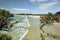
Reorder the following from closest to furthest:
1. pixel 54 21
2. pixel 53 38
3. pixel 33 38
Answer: pixel 33 38
pixel 53 38
pixel 54 21

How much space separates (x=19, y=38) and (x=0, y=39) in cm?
237

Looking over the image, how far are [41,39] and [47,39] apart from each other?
2.97 ft

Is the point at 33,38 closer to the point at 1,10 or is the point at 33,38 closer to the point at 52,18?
the point at 52,18

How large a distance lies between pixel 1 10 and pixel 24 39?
28.9m

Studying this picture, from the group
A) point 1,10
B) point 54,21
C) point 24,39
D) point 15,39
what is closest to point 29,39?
point 24,39

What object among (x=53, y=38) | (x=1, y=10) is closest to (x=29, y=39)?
(x=53, y=38)

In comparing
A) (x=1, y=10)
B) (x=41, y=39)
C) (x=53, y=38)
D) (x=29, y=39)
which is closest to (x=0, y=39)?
(x=29, y=39)

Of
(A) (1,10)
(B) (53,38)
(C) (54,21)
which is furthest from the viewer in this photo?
(A) (1,10)

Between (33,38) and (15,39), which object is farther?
(33,38)

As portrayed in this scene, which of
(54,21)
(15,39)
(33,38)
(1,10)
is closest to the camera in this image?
(15,39)

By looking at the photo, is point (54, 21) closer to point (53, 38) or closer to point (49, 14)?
point (49, 14)

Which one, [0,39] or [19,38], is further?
[19,38]

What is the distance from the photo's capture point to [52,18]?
3136 cm

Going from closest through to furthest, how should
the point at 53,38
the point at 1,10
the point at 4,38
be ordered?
the point at 4,38 < the point at 53,38 < the point at 1,10
